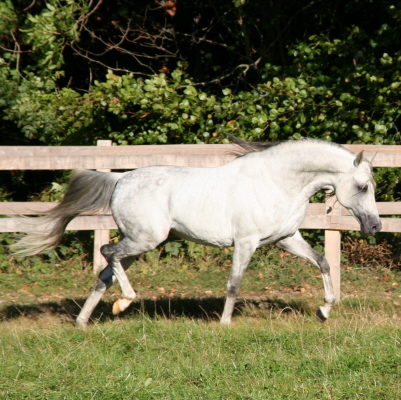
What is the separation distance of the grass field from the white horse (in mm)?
529

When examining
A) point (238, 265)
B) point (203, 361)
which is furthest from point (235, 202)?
point (203, 361)

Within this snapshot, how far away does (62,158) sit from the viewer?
6965mm

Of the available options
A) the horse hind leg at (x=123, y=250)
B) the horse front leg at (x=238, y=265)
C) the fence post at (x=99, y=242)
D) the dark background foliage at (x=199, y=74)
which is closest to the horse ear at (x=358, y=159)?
the horse front leg at (x=238, y=265)

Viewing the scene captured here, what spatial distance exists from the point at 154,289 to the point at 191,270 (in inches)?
33.1

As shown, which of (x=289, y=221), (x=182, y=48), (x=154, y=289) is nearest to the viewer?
(x=289, y=221)

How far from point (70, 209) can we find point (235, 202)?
1682mm

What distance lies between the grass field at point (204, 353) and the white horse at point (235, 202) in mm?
529

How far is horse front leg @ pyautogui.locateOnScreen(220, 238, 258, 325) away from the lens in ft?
17.6

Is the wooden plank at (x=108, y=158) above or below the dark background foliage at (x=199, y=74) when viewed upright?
below

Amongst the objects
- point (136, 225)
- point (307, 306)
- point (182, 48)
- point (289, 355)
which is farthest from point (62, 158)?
point (182, 48)

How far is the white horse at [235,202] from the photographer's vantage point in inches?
208

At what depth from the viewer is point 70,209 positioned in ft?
19.5

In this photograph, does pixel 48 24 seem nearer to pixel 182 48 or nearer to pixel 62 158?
pixel 182 48

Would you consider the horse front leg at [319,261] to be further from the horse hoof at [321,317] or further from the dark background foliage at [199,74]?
the dark background foliage at [199,74]
